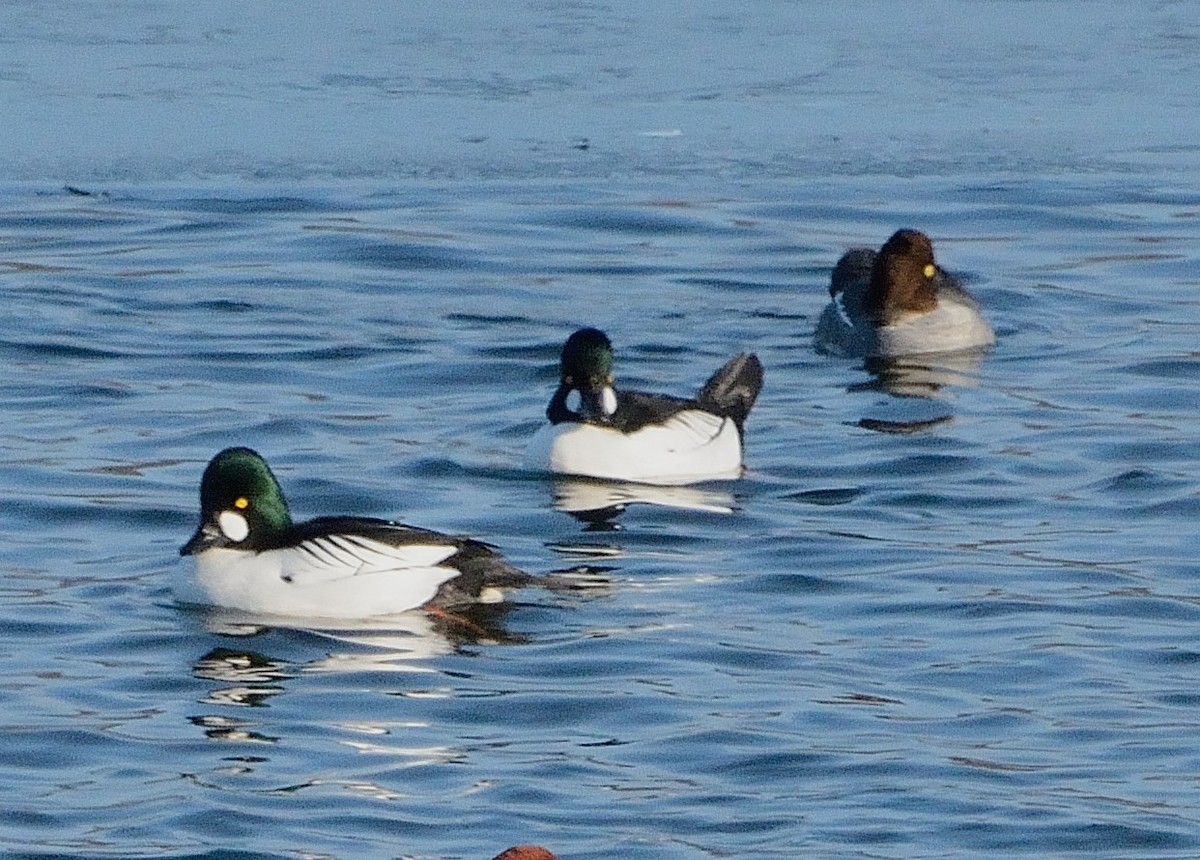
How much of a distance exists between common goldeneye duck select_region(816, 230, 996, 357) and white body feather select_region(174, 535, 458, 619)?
16.8 feet

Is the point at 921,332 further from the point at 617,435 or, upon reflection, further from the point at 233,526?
the point at 233,526

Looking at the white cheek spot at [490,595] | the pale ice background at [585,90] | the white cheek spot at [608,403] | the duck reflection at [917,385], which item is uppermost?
the pale ice background at [585,90]

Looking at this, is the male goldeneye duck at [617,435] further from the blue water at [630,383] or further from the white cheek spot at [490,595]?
the white cheek spot at [490,595]

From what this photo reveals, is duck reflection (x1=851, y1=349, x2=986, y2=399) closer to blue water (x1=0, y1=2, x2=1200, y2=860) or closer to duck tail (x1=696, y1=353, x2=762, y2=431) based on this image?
blue water (x1=0, y1=2, x2=1200, y2=860)

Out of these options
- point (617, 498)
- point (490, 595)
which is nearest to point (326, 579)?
point (490, 595)

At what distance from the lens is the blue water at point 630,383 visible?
24.7ft

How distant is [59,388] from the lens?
13.0m

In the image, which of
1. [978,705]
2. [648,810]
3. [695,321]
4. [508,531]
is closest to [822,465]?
[508,531]

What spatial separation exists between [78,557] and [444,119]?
6.84 meters

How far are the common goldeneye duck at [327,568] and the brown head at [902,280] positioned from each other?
16.7 ft

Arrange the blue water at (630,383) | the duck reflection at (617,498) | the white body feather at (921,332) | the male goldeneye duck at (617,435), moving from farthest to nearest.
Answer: the white body feather at (921,332)
the male goldeneye duck at (617,435)
the duck reflection at (617,498)
the blue water at (630,383)

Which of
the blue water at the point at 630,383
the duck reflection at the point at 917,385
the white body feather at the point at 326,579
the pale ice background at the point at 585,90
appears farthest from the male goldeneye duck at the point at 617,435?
the pale ice background at the point at 585,90

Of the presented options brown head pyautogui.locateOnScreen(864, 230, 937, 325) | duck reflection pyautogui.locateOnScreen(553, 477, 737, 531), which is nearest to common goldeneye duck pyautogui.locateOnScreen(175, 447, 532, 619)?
duck reflection pyautogui.locateOnScreen(553, 477, 737, 531)

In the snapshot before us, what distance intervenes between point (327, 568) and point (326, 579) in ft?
0.14
